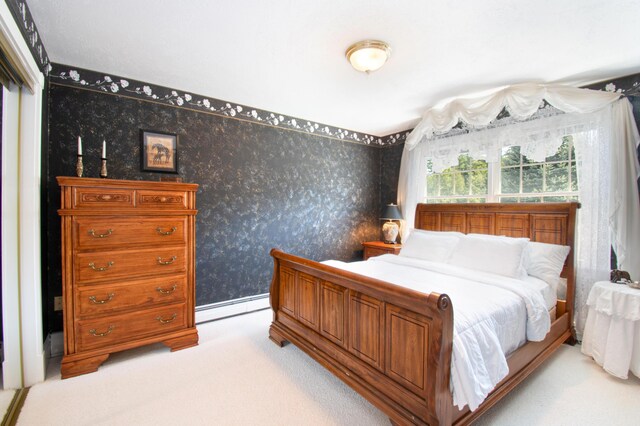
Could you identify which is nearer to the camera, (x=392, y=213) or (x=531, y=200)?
(x=531, y=200)

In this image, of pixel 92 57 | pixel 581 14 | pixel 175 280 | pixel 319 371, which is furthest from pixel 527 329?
pixel 92 57

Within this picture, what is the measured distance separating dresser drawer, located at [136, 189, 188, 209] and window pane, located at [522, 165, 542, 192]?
358 centimetres

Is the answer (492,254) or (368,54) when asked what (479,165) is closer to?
(492,254)

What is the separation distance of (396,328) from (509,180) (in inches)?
105

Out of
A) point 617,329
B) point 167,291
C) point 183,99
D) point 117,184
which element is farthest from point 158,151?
point 617,329

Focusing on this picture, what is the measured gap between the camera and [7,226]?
76.4 inches

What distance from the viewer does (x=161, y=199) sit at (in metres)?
2.52

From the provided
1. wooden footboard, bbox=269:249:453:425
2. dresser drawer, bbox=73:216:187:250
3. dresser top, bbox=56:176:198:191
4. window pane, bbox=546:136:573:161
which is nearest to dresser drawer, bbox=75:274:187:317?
dresser drawer, bbox=73:216:187:250

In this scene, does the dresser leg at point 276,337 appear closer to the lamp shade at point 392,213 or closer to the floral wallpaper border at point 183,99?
the lamp shade at point 392,213

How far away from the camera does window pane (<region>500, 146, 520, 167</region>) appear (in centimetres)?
329

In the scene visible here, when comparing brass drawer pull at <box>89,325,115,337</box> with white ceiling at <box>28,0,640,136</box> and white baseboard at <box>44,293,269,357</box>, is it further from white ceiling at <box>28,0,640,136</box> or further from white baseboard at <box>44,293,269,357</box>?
white ceiling at <box>28,0,640,136</box>

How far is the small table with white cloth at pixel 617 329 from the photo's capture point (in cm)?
214

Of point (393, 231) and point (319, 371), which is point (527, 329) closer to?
point (319, 371)

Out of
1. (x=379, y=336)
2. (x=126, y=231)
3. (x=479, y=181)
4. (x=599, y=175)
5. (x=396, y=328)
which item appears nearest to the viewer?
(x=396, y=328)
